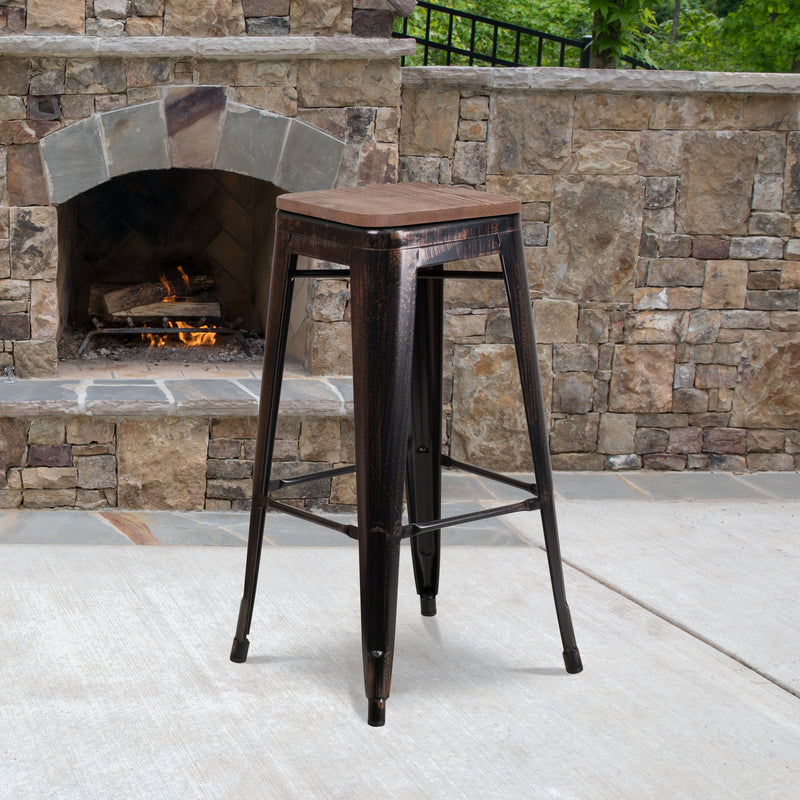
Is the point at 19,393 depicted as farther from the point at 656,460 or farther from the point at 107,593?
the point at 656,460

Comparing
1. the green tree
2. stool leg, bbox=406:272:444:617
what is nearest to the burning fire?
stool leg, bbox=406:272:444:617

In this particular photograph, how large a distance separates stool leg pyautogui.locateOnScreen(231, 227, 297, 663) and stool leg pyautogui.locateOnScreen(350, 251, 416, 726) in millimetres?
273

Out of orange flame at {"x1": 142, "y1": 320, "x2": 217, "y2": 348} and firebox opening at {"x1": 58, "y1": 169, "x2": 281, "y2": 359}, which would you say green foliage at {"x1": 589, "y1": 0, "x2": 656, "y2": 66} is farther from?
orange flame at {"x1": 142, "y1": 320, "x2": 217, "y2": 348}

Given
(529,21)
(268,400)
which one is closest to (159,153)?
(268,400)

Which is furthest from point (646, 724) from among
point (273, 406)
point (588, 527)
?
point (588, 527)

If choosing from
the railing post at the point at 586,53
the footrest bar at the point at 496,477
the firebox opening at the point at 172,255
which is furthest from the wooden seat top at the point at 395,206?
the railing post at the point at 586,53

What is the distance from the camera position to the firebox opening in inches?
173

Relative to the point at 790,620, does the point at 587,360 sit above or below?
above

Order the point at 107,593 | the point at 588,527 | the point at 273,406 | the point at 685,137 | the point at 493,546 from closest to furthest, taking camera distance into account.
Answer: the point at 273,406 → the point at 107,593 → the point at 493,546 → the point at 588,527 → the point at 685,137

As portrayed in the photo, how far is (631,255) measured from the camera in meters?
4.12

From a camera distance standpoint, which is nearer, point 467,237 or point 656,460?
point 467,237

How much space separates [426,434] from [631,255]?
183 centimetres

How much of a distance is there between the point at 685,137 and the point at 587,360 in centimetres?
97

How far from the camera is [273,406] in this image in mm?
2371
